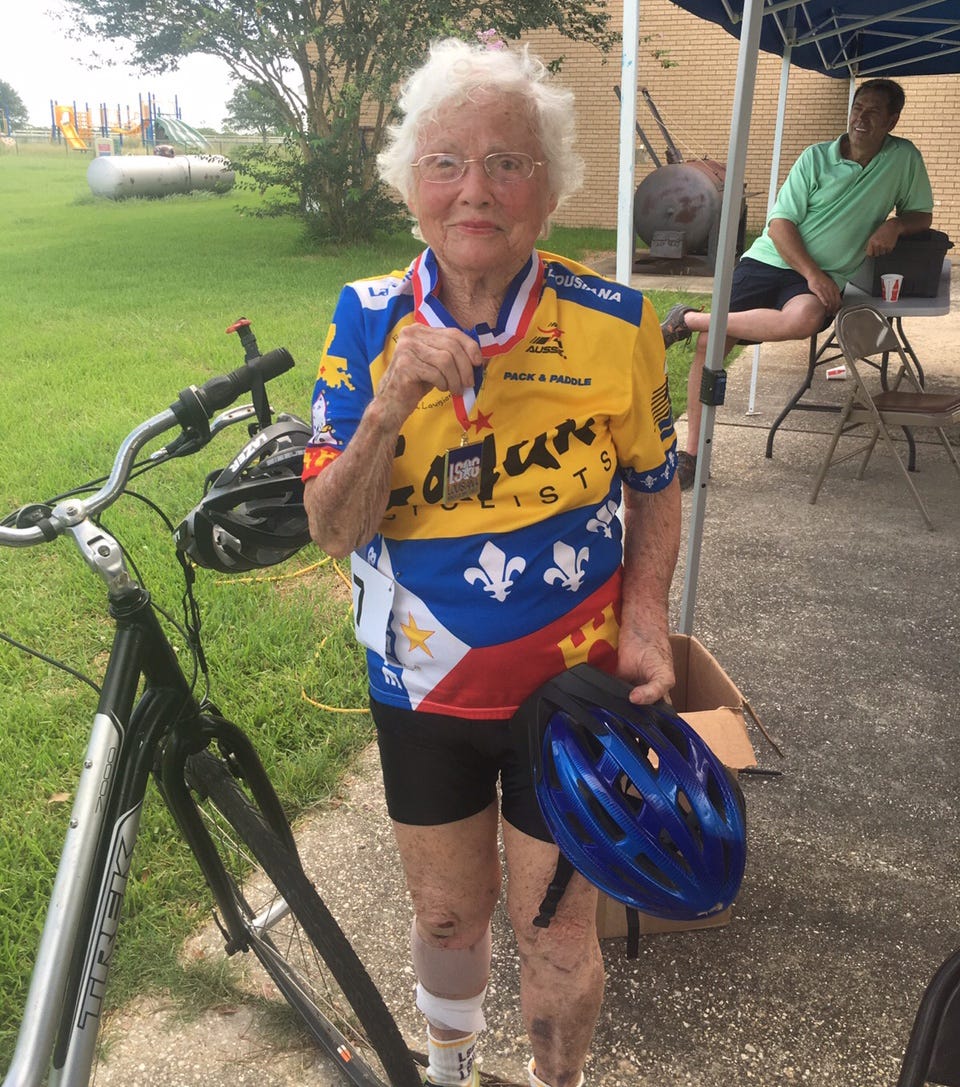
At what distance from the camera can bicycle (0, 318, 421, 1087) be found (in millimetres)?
1208

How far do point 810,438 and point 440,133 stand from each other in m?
4.94

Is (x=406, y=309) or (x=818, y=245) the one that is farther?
(x=818, y=245)

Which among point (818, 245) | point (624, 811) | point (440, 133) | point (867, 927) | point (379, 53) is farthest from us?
point (379, 53)

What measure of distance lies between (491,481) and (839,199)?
4466mm

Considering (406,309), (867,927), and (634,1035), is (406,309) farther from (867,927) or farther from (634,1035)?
(867,927)

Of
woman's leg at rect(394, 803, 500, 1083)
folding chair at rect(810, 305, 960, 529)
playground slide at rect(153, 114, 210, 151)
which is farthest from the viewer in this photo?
playground slide at rect(153, 114, 210, 151)

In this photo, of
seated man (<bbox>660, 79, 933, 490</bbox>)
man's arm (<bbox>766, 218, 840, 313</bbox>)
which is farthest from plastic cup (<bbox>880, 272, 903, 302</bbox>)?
man's arm (<bbox>766, 218, 840, 313</bbox>)

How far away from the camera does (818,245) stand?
16.3 ft

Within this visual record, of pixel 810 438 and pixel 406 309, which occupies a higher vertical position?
pixel 406 309

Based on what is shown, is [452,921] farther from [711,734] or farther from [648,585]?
[711,734]

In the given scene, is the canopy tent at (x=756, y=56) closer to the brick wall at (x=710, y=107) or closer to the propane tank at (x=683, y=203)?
the propane tank at (x=683, y=203)

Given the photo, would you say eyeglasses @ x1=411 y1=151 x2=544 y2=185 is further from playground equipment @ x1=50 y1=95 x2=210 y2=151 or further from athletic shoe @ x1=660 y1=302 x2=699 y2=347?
playground equipment @ x1=50 y1=95 x2=210 y2=151

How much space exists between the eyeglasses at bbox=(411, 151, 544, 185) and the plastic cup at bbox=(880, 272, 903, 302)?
4.91 m

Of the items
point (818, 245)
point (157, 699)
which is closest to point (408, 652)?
point (157, 699)
